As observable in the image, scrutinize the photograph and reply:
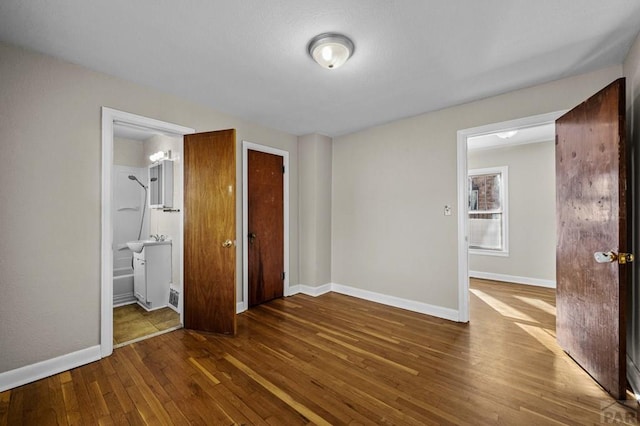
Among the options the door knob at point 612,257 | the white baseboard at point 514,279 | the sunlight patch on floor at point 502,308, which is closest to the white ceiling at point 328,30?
the door knob at point 612,257

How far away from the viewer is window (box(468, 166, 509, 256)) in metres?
4.98

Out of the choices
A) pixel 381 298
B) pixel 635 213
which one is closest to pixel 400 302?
pixel 381 298

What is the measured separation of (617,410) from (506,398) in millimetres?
623

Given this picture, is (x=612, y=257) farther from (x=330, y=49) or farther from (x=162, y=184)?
(x=162, y=184)

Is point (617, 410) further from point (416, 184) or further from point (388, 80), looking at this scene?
point (388, 80)

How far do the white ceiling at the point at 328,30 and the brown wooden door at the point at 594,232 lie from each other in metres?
0.49

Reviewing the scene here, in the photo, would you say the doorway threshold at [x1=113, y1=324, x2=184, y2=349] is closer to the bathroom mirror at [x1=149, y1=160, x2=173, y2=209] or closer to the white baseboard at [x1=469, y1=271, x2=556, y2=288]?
the bathroom mirror at [x1=149, y1=160, x2=173, y2=209]

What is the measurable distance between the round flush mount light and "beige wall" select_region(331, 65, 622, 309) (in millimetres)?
1787

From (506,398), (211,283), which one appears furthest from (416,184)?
(211,283)

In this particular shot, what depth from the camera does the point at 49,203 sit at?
2.11 m

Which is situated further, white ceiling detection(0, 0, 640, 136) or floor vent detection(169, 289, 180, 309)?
floor vent detection(169, 289, 180, 309)

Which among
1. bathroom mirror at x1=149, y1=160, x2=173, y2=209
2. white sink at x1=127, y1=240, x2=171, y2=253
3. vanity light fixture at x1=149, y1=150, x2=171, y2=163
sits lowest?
white sink at x1=127, y1=240, x2=171, y2=253

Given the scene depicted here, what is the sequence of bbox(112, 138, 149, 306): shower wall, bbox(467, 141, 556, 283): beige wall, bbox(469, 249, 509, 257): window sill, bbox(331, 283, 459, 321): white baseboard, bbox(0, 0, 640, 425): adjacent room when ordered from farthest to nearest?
bbox(469, 249, 509, 257): window sill → bbox(467, 141, 556, 283): beige wall → bbox(112, 138, 149, 306): shower wall → bbox(331, 283, 459, 321): white baseboard → bbox(0, 0, 640, 425): adjacent room

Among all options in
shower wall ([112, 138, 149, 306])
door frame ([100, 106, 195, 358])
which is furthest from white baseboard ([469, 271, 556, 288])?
shower wall ([112, 138, 149, 306])
